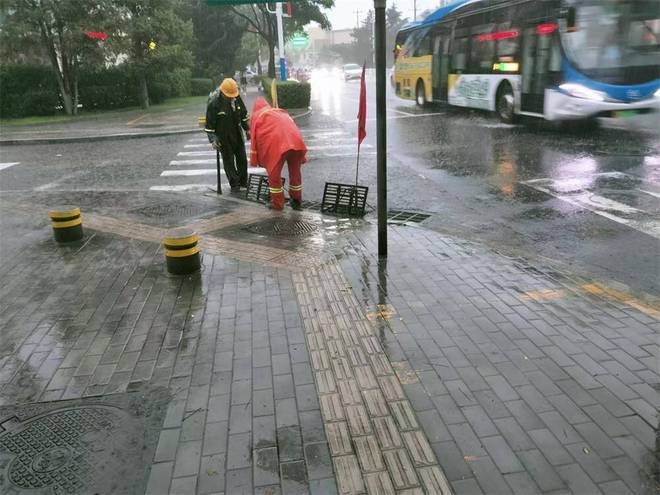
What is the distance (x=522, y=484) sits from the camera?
9.58 ft

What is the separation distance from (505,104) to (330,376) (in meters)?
15.6

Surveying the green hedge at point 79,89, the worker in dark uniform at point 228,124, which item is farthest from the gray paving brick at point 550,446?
the green hedge at point 79,89

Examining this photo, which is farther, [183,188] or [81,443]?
[183,188]

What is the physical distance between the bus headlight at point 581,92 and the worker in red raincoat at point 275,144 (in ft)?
29.7

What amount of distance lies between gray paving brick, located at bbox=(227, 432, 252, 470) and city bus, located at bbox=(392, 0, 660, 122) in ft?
44.5

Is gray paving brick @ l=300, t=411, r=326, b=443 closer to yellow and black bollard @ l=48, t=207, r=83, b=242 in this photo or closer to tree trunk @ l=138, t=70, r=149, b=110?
yellow and black bollard @ l=48, t=207, r=83, b=242

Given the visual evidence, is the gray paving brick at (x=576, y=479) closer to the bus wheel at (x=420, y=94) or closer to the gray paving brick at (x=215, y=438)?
the gray paving brick at (x=215, y=438)

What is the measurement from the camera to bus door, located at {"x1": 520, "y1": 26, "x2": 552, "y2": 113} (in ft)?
49.6

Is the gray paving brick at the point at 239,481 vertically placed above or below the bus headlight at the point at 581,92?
below

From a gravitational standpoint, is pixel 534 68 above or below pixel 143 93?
above

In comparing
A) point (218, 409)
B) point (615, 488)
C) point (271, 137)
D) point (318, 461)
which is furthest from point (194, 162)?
point (615, 488)

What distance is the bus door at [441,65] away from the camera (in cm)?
2142

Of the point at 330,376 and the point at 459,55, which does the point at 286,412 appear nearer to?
the point at 330,376

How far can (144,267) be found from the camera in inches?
253
